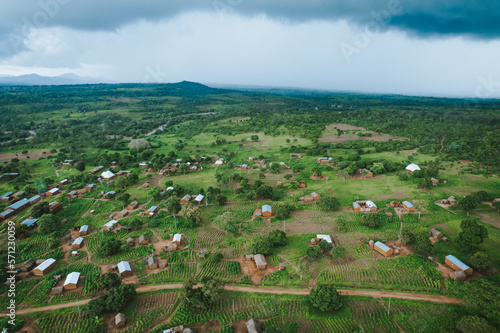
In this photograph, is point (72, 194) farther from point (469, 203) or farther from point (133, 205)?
point (469, 203)

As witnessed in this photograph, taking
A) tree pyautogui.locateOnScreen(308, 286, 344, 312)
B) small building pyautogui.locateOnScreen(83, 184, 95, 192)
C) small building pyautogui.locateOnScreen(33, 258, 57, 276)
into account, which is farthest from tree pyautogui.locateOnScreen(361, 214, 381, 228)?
small building pyautogui.locateOnScreen(83, 184, 95, 192)

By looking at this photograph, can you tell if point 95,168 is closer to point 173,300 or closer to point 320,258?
point 173,300

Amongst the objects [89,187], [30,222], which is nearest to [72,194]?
[89,187]

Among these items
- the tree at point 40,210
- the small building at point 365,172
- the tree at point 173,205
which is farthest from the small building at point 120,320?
the small building at point 365,172

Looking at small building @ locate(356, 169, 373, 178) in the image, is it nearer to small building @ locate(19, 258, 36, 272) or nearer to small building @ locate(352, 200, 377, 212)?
small building @ locate(352, 200, 377, 212)

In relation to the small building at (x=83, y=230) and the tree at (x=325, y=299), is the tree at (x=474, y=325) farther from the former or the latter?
the small building at (x=83, y=230)

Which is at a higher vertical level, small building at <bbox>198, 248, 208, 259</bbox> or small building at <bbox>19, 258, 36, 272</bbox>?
small building at <bbox>198, 248, 208, 259</bbox>

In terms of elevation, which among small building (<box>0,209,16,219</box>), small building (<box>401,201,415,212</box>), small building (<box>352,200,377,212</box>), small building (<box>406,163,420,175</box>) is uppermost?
small building (<box>406,163,420,175</box>)
